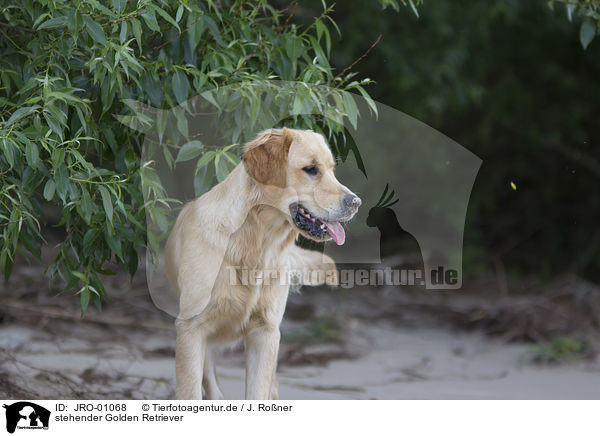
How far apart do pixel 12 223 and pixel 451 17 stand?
4512mm

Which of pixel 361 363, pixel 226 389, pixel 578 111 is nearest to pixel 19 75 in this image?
pixel 226 389

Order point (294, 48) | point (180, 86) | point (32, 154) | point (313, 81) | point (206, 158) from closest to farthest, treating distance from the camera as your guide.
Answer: point (32, 154)
point (206, 158)
point (180, 86)
point (313, 81)
point (294, 48)

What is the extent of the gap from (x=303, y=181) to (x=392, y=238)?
0.93 m

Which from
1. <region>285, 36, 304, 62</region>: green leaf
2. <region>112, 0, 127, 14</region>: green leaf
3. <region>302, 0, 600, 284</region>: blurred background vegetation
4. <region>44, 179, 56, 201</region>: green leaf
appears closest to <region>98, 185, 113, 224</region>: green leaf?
<region>44, 179, 56, 201</region>: green leaf

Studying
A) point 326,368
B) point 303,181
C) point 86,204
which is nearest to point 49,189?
point 86,204

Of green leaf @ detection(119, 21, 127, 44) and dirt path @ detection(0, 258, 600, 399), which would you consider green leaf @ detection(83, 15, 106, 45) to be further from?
dirt path @ detection(0, 258, 600, 399)

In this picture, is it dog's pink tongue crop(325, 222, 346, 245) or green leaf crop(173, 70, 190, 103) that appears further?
green leaf crop(173, 70, 190, 103)

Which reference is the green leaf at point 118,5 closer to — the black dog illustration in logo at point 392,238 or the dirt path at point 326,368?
the black dog illustration in logo at point 392,238

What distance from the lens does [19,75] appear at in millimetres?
2906

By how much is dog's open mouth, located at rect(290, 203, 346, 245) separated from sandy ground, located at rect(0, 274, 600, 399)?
1.38m

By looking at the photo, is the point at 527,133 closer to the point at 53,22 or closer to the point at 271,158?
the point at 271,158

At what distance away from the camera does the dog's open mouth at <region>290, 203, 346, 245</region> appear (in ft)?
8.52

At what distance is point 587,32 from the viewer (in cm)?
341

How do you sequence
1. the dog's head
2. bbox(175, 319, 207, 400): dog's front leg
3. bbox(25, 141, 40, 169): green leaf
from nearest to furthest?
1. bbox(25, 141, 40, 169): green leaf
2. the dog's head
3. bbox(175, 319, 207, 400): dog's front leg
